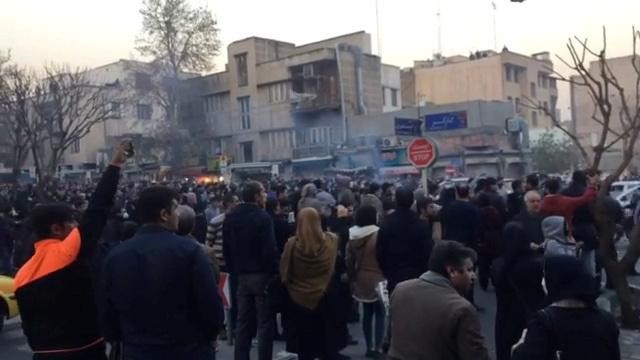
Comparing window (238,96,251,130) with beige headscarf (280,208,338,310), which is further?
window (238,96,251,130)

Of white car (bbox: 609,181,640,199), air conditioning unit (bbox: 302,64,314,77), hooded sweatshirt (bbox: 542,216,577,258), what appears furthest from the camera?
air conditioning unit (bbox: 302,64,314,77)

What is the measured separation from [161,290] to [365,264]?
389cm

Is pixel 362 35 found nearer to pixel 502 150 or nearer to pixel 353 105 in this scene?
pixel 353 105

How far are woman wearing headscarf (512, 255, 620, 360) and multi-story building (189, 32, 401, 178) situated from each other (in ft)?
134

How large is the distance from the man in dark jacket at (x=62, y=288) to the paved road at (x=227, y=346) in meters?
3.82

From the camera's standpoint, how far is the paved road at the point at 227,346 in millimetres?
7730

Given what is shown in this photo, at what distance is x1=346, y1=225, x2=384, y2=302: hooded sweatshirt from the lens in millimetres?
7168

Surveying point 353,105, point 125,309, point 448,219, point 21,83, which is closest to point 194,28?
point 353,105

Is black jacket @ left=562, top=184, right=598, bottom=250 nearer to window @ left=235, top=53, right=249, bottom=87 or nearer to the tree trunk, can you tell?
the tree trunk

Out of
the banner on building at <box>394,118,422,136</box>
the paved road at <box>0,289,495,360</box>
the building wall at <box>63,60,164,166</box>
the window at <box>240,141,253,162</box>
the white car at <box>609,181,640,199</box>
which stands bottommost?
the paved road at <box>0,289,495,360</box>

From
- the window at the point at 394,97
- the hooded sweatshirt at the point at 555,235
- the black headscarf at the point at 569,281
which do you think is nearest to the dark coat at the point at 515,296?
the hooded sweatshirt at the point at 555,235

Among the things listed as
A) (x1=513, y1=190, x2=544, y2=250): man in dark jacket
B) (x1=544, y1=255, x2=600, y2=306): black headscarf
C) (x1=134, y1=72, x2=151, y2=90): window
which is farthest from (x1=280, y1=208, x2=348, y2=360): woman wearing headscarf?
(x1=134, y1=72, x2=151, y2=90): window

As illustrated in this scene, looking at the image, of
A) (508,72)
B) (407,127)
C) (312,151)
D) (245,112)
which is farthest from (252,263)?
(508,72)

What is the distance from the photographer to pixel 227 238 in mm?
6785
